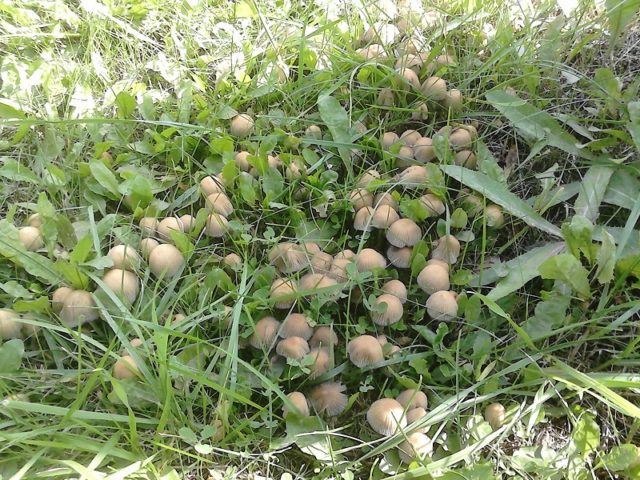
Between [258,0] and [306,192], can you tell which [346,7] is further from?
[306,192]

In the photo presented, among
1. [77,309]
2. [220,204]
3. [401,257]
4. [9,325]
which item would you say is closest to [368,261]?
[401,257]

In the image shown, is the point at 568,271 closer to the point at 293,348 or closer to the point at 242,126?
the point at 293,348

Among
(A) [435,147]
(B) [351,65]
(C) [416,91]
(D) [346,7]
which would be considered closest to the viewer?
(A) [435,147]

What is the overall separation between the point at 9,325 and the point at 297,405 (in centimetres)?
74

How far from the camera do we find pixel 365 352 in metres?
1.44

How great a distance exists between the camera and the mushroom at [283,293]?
150 cm

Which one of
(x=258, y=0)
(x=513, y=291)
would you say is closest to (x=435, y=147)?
(x=513, y=291)

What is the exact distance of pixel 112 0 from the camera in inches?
94.3

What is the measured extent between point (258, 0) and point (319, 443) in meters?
1.79

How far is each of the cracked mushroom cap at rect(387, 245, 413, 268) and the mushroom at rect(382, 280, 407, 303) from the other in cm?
7

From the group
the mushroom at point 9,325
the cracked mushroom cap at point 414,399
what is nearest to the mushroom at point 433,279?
the cracked mushroom cap at point 414,399

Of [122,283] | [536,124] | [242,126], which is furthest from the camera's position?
[242,126]

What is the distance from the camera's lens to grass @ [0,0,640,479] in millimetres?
1360

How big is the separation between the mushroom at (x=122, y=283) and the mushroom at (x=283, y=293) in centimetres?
36
